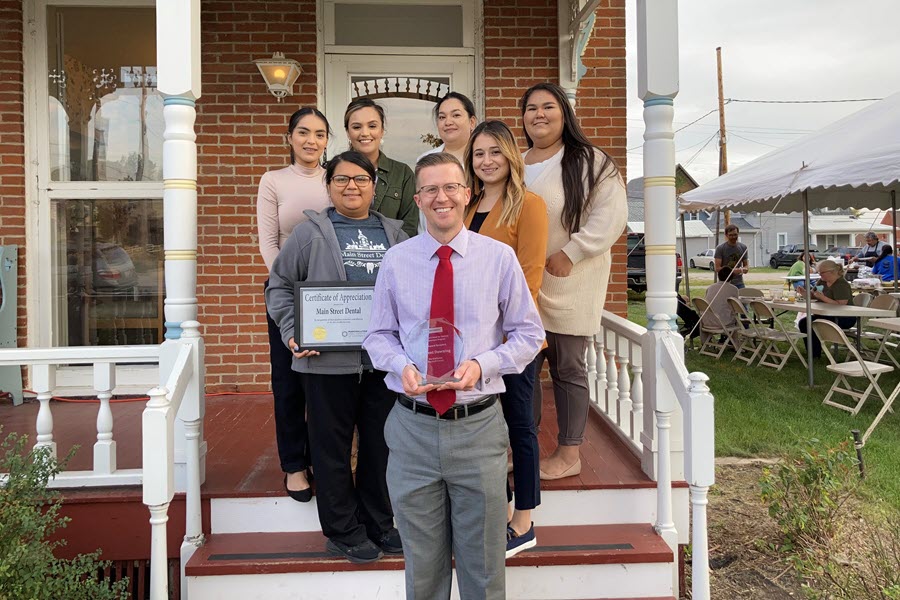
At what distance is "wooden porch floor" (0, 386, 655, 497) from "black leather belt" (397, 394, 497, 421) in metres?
1.14

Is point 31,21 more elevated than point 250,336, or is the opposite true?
point 31,21

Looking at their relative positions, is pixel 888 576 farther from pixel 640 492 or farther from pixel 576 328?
pixel 576 328

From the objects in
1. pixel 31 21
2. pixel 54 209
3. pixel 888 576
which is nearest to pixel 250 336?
pixel 54 209

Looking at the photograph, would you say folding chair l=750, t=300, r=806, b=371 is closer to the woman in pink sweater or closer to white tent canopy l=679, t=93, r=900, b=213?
white tent canopy l=679, t=93, r=900, b=213

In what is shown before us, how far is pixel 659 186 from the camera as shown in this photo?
10.7 feet

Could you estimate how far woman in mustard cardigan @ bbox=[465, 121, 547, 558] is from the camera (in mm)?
2598

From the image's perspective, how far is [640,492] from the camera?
3.17 metres

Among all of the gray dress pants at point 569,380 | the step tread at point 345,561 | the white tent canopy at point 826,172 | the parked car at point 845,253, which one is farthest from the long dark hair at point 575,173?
the parked car at point 845,253

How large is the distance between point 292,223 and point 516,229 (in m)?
1.07

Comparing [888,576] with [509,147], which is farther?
[888,576]

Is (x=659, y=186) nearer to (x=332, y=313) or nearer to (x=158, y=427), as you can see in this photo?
(x=332, y=313)

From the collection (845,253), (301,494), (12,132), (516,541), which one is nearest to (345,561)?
(301,494)

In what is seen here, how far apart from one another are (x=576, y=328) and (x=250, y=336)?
3.28 metres

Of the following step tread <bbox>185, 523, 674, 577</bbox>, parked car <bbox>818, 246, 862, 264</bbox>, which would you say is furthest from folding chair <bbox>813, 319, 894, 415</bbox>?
parked car <bbox>818, 246, 862, 264</bbox>
